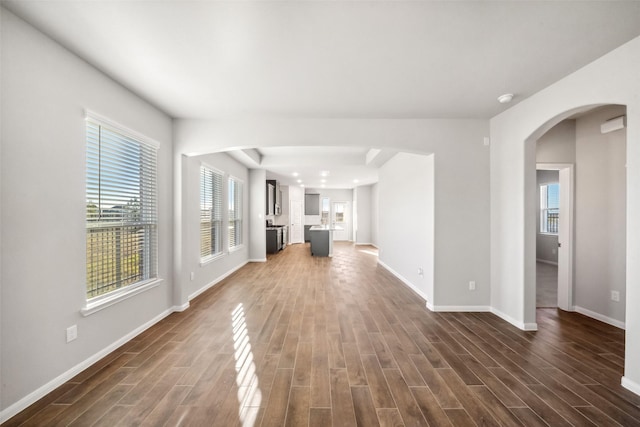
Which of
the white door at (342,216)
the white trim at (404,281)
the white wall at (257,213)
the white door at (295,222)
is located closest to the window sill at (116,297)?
the white trim at (404,281)

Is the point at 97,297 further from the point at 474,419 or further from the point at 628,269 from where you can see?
the point at 628,269

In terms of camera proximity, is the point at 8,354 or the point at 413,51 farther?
the point at 413,51

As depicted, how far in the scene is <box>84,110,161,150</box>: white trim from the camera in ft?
7.47

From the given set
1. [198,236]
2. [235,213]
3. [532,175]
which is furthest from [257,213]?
[532,175]

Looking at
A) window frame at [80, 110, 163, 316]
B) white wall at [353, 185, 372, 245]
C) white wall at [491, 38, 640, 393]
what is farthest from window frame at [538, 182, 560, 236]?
window frame at [80, 110, 163, 316]

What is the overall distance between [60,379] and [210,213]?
312 cm

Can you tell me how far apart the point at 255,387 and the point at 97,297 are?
1.72 metres

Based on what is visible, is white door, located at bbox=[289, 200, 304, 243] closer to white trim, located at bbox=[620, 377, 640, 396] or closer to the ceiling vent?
the ceiling vent

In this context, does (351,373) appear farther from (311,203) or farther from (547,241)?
(311,203)

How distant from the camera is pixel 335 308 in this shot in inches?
144

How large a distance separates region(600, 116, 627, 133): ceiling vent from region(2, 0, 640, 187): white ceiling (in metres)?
1.16

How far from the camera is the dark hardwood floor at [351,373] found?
1.71 m

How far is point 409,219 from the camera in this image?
4852 millimetres

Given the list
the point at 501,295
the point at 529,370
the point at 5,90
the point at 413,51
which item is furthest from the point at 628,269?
the point at 5,90
